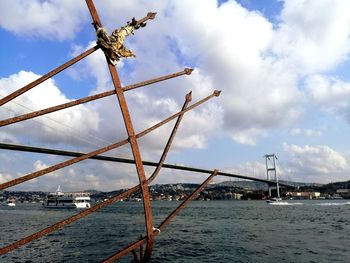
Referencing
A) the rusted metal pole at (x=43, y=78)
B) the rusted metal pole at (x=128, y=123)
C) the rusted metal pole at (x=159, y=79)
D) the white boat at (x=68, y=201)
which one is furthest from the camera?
the white boat at (x=68, y=201)

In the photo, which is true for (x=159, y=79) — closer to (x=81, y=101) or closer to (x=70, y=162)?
(x=81, y=101)

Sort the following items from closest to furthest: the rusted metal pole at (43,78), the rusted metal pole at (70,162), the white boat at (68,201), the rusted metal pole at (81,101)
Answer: the rusted metal pole at (43,78), the rusted metal pole at (81,101), the rusted metal pole at (70,162), the white boat at (68,201)

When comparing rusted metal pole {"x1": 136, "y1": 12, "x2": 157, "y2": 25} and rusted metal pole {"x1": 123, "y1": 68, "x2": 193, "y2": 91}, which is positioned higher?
rusted metal pole {"x1": 136, "y1": 12, "x2": 157, "y2": 25}

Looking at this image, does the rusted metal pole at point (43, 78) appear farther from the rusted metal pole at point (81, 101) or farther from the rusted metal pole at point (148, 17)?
the rusted metal pole at point (148, 17)

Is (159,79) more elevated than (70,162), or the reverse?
(159,79)

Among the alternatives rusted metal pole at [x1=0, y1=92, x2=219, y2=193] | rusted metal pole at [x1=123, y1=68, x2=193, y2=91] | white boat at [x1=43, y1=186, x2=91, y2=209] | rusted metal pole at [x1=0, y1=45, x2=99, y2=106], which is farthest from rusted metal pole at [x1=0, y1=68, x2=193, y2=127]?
white boat at [x1=43, y1=186, x2=91, y2=209]

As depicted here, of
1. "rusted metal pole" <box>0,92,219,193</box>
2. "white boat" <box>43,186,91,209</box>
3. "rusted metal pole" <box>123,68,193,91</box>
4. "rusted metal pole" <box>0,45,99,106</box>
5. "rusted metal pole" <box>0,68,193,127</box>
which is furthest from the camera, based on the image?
"white boat" <box>43,186,91,209</box>

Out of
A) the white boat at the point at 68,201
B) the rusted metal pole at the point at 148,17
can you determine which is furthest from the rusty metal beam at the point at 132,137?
the white boat at the point at 68,201

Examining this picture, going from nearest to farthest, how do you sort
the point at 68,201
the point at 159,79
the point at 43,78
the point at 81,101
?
the point at 43,78, the point at 81,101, the point at 159,79, the point at 68,201

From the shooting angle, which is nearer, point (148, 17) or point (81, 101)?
point (81, 101)

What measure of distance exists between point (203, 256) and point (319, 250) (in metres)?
11.7

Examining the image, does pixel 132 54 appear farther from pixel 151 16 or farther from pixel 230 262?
pixel 230 262

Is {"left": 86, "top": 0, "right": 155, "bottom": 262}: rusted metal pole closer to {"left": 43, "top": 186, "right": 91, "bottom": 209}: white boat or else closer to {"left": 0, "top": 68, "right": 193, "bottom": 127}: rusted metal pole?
{"left": 0, "top": 68, "right": 193, "bottom": 127}: rusted metal pole

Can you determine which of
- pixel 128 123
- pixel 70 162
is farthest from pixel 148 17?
pixel 70 162
